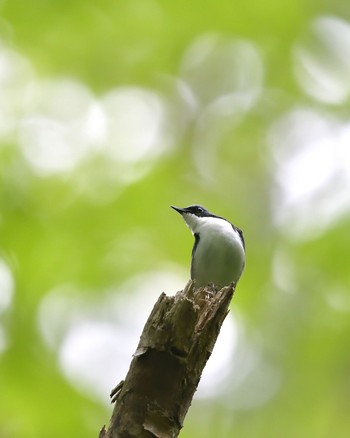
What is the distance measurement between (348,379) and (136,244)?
2125 mm

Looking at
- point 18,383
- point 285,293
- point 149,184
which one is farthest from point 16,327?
point 285,293

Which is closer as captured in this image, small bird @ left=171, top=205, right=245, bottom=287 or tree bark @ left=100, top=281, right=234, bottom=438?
tree bark @ left=100, top=281, right=234, bottom=438

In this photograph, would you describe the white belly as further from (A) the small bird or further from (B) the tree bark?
(B) the tree bark

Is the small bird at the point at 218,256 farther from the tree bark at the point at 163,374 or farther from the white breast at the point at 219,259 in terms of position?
the tree bark at the point at 163,374

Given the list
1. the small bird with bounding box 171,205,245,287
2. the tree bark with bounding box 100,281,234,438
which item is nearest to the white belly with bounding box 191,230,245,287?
the small bird with bounding box 171,205,245,287

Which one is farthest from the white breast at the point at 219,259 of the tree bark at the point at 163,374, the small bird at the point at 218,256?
the tree bark at the point at 163,374

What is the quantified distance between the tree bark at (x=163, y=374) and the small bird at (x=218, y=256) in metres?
1.61

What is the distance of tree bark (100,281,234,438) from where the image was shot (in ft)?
9.10

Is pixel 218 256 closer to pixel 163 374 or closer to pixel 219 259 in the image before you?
A: pixel 219 259

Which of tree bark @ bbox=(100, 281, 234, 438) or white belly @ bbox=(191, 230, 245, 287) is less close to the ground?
white belly @ bbox=(191, 230, 245, 287)

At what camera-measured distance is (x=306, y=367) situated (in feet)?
17.4

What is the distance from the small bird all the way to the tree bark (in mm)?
1605

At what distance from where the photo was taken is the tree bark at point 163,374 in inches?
109

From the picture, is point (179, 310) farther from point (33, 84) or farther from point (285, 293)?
point (33, 84)
